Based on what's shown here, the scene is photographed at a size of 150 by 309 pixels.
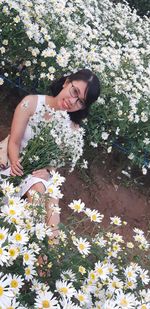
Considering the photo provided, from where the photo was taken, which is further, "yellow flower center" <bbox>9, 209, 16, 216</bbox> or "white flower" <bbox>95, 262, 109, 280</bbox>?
"white flower" <bbox>95, 262, 109, 280</bbox>

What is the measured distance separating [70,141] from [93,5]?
451 centimetres

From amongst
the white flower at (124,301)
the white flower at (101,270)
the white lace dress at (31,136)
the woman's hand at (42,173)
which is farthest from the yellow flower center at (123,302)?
the woman's hand at (42,173)

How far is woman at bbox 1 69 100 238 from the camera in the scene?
285 cm

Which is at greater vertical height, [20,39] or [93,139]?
[20,39]

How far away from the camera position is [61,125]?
2756mm

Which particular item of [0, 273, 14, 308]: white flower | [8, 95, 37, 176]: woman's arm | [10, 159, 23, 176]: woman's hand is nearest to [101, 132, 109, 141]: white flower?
[8, 95, 37, 176]: woman's arm

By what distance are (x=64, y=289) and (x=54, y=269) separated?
16cm

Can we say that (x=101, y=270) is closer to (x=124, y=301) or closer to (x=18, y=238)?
(x=124, y=301)

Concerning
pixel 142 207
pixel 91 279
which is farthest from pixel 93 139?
pixel 91 279

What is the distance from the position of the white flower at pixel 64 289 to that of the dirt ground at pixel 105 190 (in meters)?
2.27

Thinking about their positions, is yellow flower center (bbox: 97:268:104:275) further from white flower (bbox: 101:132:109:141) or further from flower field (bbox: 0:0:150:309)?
white flower (bbox: 101:132:109:141)

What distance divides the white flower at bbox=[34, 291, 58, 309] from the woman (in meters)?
1.28

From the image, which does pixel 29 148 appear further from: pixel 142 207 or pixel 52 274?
pixel 142 207

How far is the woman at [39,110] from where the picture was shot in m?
2.85
